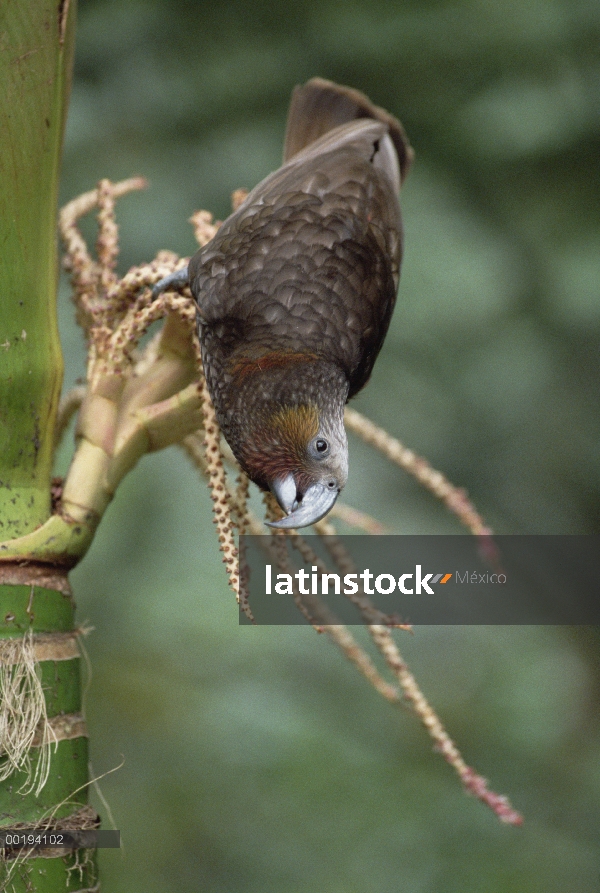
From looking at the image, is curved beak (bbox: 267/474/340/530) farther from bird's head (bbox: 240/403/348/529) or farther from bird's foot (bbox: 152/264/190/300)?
bird's foot (bbox: 152/264/190/300)

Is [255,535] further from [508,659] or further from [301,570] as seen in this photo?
[508,659]

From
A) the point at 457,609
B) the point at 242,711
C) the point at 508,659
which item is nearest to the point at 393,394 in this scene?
the point at 457,609

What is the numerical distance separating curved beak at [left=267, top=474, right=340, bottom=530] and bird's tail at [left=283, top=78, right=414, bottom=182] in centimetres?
71

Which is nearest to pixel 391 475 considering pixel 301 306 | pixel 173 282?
pixel 301 306

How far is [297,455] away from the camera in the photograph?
4.01 ft

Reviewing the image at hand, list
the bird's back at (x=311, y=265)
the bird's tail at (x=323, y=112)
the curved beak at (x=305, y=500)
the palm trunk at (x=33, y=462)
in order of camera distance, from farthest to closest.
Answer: the bird's tail at (x=323, y=112), the bird's back at (x=311, y=265), the curved beak at (x=305, y=500), the palm trunk at (x=33, y=462)

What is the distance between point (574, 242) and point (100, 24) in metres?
1.32

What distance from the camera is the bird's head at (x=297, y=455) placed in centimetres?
121

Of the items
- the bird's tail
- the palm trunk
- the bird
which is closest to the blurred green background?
the bird's tail

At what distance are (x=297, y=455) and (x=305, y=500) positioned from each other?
7 cm

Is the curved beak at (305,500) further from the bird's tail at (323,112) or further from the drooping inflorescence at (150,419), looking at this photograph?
the bird's tail at (323,112)

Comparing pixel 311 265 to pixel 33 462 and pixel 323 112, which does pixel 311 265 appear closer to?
pixel 323 112

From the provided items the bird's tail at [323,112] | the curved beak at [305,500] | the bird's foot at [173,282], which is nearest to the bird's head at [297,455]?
the curved beak at [305,500]

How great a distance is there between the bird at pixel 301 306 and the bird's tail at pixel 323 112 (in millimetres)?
76
